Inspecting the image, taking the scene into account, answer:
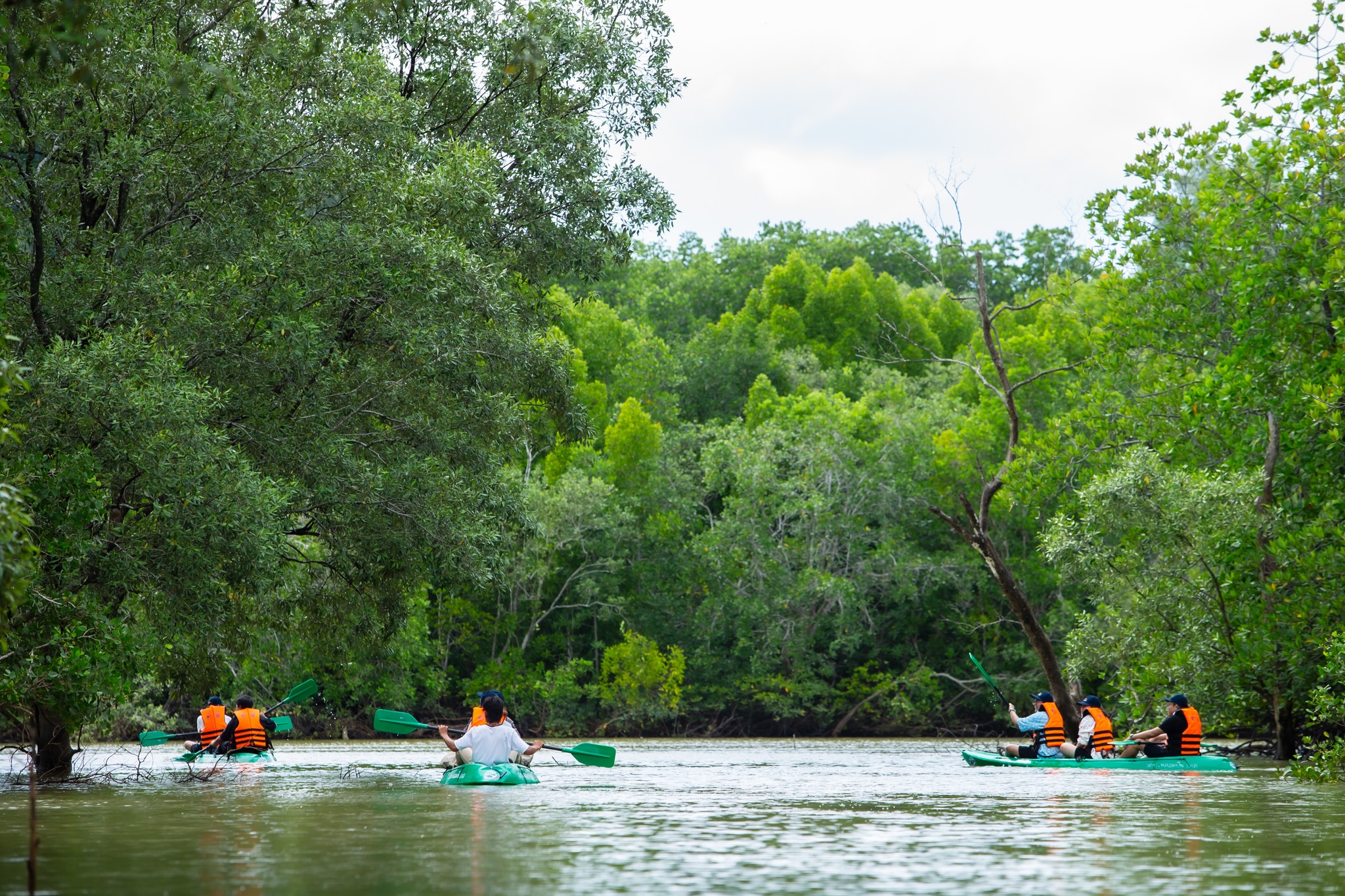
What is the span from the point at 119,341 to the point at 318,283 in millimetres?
2841

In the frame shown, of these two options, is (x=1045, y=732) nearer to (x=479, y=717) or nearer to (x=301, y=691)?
(x=479, y=717)

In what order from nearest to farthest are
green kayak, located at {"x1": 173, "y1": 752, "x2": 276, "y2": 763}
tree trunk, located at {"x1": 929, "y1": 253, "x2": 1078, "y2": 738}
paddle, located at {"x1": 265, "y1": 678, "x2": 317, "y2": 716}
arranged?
paddle, located at {"x1": 265, "y1": 678, "x2": 317, "y2": 716} < green kayak, located at {"x1": 173, "y1": 752, "x2": 276, "y2": 763} < tree trunk, located at {"x1": 929, "y1": 253, "x2": 1078, "y2": 738}

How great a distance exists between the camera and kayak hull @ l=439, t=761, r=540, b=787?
15875 mm

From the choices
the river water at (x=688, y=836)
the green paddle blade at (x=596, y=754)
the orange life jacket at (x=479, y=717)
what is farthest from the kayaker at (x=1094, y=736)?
the orange life jacket at (x=479, y=717)

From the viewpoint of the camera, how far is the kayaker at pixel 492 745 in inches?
620

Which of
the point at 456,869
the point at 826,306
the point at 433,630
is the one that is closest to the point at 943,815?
the point at 456,869

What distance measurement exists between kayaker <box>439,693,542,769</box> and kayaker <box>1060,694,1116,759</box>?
9.18 meters

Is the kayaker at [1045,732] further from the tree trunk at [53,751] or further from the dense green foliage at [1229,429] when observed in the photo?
the tree trunk at [53,751]

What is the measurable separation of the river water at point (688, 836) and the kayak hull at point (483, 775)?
0.94 ft

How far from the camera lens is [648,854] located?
8656mm

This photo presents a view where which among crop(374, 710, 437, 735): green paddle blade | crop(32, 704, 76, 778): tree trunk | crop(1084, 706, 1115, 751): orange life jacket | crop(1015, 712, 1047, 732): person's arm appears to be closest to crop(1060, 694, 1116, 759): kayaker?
crop(1084, 706, 1115, 751): orange life jacket

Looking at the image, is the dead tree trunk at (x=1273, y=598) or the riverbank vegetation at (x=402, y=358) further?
the dead tree trunk at (x=1273, y=598)

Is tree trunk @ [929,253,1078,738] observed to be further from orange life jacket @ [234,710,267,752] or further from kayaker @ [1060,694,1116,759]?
orange life jacket @ [234,710,267,752]

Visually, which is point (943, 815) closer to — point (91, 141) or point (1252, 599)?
point (1252, 599)
